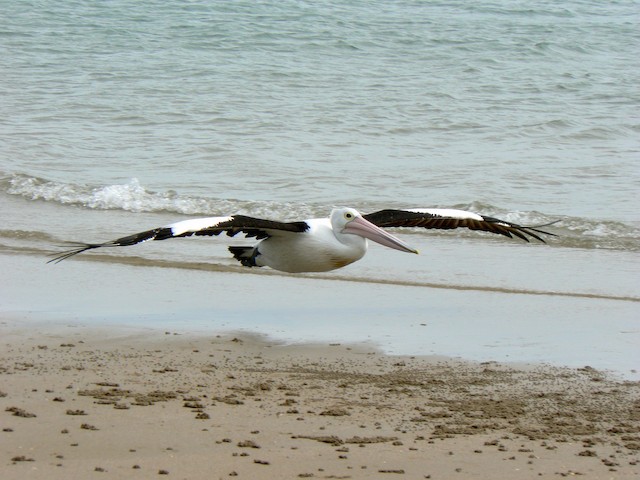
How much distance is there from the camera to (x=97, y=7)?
2755cm

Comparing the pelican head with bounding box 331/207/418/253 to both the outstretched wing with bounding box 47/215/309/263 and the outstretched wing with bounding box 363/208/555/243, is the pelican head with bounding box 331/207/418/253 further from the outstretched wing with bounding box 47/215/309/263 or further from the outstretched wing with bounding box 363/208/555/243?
the outstretched wing with bounding box 47/215/309/263

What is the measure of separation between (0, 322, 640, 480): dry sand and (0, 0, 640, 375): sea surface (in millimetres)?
661

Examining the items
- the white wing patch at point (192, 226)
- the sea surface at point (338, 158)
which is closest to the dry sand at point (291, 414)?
the sea surface at point (338, 158)

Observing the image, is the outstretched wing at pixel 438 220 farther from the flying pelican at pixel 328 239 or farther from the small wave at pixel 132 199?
the small wave at pixel 132 199

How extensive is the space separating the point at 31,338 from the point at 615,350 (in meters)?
3.84

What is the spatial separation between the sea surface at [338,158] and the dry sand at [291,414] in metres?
0.66

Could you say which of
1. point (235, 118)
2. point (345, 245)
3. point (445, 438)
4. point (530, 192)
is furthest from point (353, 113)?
point (445, 438)

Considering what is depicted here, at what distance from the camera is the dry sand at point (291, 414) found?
16.2ft

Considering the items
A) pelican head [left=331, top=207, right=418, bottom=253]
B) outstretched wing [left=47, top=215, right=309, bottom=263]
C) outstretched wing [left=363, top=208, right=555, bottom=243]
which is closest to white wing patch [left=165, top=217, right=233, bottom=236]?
outstretched wing [left=47, top=215, right=309, bottom=263]

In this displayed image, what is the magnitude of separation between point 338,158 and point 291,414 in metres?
9.70

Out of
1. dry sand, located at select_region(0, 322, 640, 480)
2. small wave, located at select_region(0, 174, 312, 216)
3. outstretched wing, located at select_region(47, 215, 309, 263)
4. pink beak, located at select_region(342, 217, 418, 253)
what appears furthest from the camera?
small wave, located at select_region(0, 174, 312, 216)

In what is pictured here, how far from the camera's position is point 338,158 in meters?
15.2

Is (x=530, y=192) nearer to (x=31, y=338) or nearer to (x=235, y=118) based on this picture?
(x=235, y=118)

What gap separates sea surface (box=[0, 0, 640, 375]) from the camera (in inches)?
332
